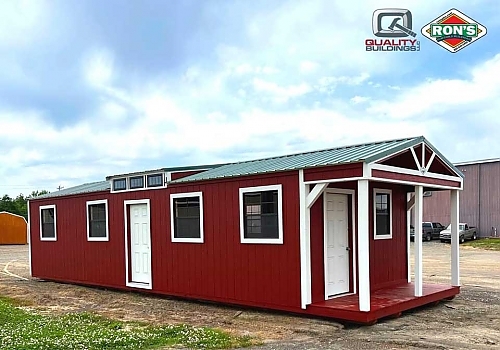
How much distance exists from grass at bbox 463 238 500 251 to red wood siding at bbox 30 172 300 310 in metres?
22.5

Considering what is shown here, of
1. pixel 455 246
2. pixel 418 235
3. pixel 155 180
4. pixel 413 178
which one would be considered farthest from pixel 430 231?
pixel 413 178

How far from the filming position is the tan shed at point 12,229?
1641 inches

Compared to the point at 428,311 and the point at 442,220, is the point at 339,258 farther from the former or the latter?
the point at 442,220

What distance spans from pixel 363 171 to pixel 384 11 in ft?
21.0

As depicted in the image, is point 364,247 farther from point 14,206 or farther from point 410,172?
point 14,206

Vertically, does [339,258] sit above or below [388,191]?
below

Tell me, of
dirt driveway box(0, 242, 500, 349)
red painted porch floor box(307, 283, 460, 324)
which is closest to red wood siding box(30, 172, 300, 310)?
dirt driveway box(0, 242, 500, 349)

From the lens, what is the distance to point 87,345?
275 inches

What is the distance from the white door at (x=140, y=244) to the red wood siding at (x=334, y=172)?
4767 millimetres

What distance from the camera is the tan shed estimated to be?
41688 millimetres

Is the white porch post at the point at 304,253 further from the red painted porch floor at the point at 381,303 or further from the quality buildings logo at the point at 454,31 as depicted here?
the quality buildings logo at the point at 454,31

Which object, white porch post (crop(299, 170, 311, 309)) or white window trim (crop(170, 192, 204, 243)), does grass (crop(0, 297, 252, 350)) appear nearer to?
white porch post (crop(299, 170, 311, 309))

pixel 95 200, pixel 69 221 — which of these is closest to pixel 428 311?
pixel 95 200

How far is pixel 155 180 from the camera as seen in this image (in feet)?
38.9
